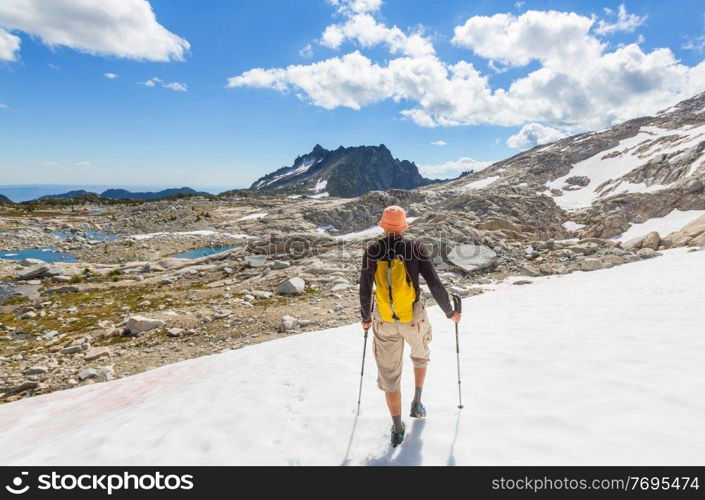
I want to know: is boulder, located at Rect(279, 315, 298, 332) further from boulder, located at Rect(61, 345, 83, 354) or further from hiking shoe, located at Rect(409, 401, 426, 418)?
hiking shoe, located at Rect(409, 401, 426, 418)

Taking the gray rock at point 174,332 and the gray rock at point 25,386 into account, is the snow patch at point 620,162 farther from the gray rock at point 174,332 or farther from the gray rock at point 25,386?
the gray rock at point 25,386

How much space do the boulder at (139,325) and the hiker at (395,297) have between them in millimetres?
12467

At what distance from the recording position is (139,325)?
1377cm

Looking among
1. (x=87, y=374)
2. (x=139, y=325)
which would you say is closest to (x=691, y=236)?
(x=139, y=325)

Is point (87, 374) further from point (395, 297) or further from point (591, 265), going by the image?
point (591, 265)

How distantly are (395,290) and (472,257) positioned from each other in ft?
58.8

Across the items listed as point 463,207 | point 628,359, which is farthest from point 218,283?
point 463,207

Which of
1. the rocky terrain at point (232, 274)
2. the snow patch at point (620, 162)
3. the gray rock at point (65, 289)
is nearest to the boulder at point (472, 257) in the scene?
the rocky terrain at point (232, 274)

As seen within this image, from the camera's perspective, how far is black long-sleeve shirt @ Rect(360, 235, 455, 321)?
4.68 meters

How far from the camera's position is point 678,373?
5.64 m

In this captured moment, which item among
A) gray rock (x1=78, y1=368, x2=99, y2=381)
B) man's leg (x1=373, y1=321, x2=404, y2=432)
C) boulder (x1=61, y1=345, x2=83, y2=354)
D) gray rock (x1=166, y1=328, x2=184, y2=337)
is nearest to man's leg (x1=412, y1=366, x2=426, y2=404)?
man's leg (x1=373, y1=321, x2=404, y2=432)

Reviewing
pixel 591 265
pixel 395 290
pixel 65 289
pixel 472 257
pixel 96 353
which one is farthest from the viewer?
pixel 65 289
